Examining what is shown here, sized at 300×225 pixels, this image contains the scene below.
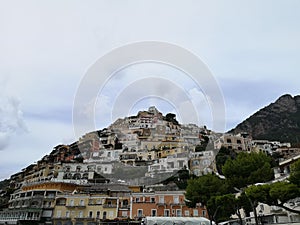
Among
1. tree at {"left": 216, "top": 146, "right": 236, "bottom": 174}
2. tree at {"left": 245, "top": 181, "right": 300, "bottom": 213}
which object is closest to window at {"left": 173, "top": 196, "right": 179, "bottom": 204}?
tree at {"left": 216, "top": 146, "right": 236, "bottom": 174}

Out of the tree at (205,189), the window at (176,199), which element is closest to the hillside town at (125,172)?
the window at (176,199)

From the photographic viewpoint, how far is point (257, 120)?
96.7 meters

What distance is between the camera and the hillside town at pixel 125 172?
34781 millimetres

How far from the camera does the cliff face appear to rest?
85.5 m

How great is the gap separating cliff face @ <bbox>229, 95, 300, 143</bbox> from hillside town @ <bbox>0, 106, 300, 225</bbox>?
21947 millimetres

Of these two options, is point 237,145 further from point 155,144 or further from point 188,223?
point 188,223

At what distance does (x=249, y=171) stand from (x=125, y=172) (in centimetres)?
3559

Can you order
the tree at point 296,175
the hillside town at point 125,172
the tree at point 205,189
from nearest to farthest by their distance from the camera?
the tree at point 296,175, the tree at point 205,189, the hillside town at point 125,172

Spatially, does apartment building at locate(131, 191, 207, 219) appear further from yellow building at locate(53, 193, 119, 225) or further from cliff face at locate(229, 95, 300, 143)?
cliff face at locate(229, 95, 300, 143)

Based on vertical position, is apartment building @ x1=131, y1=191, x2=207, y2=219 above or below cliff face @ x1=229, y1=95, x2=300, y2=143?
below

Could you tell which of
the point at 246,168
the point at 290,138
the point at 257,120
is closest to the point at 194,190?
the point at 246,168

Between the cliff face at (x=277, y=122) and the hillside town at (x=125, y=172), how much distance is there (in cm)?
2195

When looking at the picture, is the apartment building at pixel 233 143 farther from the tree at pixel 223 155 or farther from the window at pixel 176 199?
the window at pixel 176 199

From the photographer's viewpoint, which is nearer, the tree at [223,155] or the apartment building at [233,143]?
the tree at [223,155]
